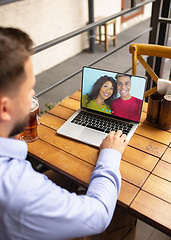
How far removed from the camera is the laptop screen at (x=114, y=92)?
3.57 feet

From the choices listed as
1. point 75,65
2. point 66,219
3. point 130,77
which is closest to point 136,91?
point 130,77

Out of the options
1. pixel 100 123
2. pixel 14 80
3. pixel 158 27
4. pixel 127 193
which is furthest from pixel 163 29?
pixel 14 80

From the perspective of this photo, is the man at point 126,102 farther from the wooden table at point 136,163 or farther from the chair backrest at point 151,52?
the chair backrest at point 151,52

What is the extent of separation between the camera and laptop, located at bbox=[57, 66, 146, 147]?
1.08m

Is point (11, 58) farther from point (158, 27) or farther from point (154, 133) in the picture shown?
point (158, 27)

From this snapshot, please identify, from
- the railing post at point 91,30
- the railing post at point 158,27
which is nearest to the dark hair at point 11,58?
the railing post at point 158,27

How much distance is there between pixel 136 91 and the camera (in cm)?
108

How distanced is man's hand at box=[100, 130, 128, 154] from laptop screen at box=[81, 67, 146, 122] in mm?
180

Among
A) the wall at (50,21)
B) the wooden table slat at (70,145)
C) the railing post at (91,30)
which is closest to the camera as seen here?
the wooden table slat at (70,145)

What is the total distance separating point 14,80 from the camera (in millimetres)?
541

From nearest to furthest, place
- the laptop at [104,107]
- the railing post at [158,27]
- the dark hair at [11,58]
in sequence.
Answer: the dark hair at [11,58] → the laptop at [104,107] → the railing post at [158,27]

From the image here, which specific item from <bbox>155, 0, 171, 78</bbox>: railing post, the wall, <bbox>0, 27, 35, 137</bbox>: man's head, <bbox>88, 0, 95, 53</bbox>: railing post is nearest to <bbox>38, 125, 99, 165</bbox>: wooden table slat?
<bbox>0, 27, 35, 137</bbox>: man's head

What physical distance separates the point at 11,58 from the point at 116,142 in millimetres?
576

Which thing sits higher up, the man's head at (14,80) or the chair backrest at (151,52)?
the man's head at (14,80)
